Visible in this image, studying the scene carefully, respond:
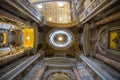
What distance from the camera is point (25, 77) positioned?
6590 mm

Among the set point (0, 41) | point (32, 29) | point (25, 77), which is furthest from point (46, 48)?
point (25, 77)

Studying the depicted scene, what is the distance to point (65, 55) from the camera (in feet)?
42.3

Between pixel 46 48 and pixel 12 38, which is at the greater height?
pixel 12 38

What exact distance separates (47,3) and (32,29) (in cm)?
847

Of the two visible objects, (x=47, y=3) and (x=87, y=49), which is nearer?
(x=87, y=49)

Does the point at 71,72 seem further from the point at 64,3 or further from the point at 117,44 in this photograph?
the point at 64,3

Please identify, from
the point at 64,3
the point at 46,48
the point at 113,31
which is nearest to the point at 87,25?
the point at 113,31

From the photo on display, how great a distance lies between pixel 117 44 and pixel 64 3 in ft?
41.2

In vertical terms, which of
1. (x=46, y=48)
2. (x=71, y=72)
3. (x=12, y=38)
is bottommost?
(x=71, y=72)

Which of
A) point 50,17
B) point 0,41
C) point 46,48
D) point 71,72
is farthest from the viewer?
point 50,17

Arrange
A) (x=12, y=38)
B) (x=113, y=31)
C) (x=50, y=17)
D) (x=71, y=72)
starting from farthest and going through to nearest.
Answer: (x=50, y=17), (x=12, y=38), (x=71, y=72), (x=113, y=31)

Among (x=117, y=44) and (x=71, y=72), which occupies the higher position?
(x=117, y=44)

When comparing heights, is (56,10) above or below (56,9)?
below

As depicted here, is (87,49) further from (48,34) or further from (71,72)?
(48,34)
